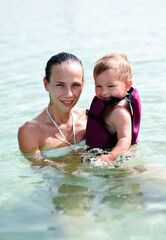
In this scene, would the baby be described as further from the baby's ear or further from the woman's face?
the woman's face

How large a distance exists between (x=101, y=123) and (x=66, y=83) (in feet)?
1.99

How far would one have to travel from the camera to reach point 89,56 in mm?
11320

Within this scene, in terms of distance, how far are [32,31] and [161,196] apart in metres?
12.7

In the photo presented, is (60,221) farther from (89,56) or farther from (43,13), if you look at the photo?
(43,13)

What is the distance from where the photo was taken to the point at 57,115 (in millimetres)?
4875

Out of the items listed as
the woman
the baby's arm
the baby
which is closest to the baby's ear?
the baby


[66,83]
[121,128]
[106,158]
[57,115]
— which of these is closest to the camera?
[106,158]

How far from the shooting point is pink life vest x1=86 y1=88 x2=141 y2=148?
4590 mm

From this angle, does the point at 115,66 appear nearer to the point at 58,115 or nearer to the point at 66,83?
the point at 66,83

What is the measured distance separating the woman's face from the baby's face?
0.23 m

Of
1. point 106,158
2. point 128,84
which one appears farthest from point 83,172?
point 128,84

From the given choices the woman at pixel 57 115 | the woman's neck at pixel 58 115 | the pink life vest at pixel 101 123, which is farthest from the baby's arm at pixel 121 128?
the woman's neck at pixel 58 115

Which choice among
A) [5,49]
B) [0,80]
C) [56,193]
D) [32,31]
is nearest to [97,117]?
[56,193]

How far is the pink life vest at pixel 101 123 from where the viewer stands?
15.1ft
